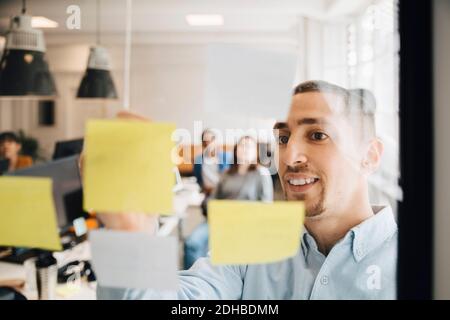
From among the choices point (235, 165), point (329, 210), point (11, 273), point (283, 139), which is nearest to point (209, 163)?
point (235, 165)

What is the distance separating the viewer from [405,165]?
2.59 ft

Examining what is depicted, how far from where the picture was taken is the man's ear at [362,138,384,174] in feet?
2.73

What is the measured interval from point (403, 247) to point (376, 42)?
476 millimetres

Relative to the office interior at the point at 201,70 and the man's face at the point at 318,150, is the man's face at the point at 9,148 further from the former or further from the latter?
the man's face at the point at 318,150

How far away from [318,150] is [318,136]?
32 millimetres

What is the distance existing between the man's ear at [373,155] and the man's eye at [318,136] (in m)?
0.11

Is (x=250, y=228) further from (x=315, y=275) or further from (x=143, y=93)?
(x=143, y=93)

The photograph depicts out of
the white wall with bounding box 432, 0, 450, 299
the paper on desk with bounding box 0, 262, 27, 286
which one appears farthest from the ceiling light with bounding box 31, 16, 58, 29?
the white wall with bounding box 432, 0, 450, 299

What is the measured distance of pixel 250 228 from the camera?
2.56 ft

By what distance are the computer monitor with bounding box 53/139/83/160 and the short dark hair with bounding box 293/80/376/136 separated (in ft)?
1.71

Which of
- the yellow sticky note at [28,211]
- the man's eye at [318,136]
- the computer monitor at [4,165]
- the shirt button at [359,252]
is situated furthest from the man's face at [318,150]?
the computer monitor at [4,165]

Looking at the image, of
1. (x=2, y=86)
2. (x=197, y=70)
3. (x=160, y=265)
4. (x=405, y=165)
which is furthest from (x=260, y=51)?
(x=2, y=86)

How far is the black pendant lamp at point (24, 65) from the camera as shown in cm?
86

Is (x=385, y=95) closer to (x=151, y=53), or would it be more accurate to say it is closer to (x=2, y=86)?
(x=151, y=53)
